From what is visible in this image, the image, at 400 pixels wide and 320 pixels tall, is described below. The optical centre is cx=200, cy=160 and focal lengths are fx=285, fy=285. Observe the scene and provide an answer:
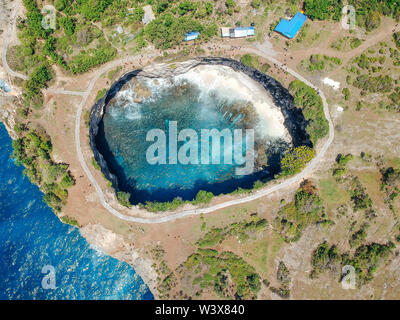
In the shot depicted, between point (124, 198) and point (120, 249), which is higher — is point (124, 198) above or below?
above

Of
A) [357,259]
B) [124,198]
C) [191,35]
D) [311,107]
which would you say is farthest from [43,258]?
[311,107]

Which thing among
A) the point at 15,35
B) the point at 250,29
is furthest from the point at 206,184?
the point at 15,35

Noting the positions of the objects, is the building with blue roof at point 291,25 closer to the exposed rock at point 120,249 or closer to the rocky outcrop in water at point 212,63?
the rocky outcrop in water at point 212,63

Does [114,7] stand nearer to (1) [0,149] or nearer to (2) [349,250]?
(1) [0,149]

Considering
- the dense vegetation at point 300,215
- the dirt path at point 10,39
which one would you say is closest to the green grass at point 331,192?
the dense vegetation at point 300,215

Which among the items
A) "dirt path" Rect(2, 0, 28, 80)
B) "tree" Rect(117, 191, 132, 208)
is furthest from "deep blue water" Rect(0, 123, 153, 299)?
"dirt path" Rect(2, 0, 28, 80)

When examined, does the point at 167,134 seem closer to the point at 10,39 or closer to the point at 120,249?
the point at 120,249
